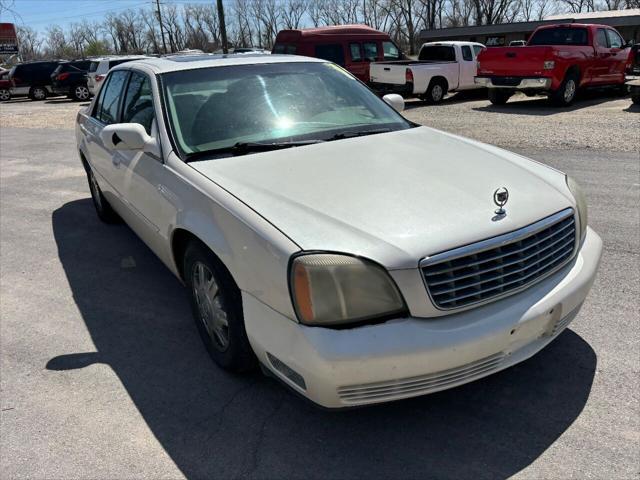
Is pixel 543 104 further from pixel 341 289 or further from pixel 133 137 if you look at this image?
pixel 341 289

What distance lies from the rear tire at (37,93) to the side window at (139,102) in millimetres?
25133

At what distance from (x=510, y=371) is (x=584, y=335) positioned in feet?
2.00

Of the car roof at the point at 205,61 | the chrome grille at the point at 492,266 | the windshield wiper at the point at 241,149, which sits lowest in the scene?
the chrome grille at the point at 492,266

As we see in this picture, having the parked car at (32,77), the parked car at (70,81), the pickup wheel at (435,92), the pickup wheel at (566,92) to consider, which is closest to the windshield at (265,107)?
the pickup wheel at (566,92)

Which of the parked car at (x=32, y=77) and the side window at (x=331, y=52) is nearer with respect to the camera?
the side window at (x=331, y=52)

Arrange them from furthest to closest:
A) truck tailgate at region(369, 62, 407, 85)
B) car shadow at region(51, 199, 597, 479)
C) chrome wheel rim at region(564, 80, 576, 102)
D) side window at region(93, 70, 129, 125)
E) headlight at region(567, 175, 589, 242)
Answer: truck tailgate at region(369, 62, 407, 85)
chrome wheel rim at region(564, 80, 576, 102)
side window at region(93, 70, 129, 125)
headlight at region(567, 175, 589, 242)
car shadow at region(51, 199, 597, 479)

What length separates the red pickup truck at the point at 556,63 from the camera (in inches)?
484

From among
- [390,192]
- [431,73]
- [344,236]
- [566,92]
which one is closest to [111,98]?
[390,192]

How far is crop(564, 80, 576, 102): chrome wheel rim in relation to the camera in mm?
12711

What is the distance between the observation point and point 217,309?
2889 millimetres

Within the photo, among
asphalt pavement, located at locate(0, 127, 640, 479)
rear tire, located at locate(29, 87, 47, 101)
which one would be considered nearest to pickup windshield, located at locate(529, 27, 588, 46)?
asphalt pavement, located at locate(0, 127, 640, 479)

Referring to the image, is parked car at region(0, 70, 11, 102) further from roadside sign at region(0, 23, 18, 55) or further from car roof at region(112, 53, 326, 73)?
roadside sign at region(0, 23, 18, 55)

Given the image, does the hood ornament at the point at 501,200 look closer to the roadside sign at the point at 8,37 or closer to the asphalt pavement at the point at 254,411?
the asphalt pavement at the point at 254,411

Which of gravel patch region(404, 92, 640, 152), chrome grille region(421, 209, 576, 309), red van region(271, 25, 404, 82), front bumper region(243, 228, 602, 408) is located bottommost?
gravel patch region(404, 92, 640, 152)
